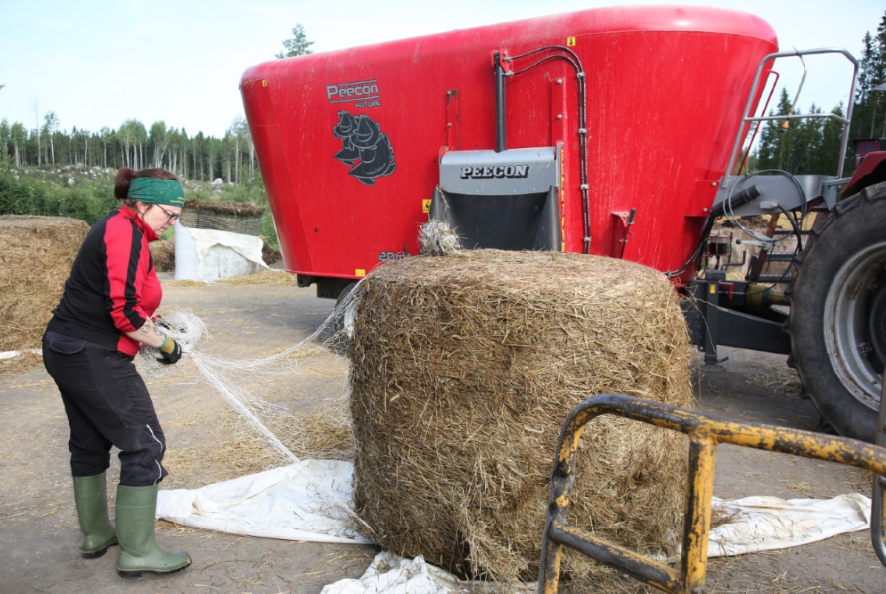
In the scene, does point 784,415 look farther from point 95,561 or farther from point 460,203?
point 95,561

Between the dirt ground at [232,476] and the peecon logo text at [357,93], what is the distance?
2.72m

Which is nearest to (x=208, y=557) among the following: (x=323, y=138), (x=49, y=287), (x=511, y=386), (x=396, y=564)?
(x=396, y=564)

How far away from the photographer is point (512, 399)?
8.94ft

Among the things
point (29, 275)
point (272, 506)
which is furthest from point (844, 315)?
point (29, 275)

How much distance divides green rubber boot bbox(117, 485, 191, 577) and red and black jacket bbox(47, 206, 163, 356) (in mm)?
635

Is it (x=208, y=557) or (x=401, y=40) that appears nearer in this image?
(x=208, y=557)

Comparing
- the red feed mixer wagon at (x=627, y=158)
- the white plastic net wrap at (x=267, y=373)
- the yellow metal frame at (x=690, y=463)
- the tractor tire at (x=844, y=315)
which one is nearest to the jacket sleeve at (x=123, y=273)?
the white plastic net wrap at (x=267, y=373)

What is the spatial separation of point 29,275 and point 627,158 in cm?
660

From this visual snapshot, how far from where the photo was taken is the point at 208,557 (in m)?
3.34

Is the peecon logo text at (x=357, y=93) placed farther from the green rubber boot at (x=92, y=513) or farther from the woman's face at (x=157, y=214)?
the green rubber boot at (x=92, y=513)

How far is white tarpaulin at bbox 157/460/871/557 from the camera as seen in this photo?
341cm

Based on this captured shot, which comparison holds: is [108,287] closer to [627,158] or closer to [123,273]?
[123,273]

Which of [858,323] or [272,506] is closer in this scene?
[272,506]

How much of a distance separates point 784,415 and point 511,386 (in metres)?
3.69
